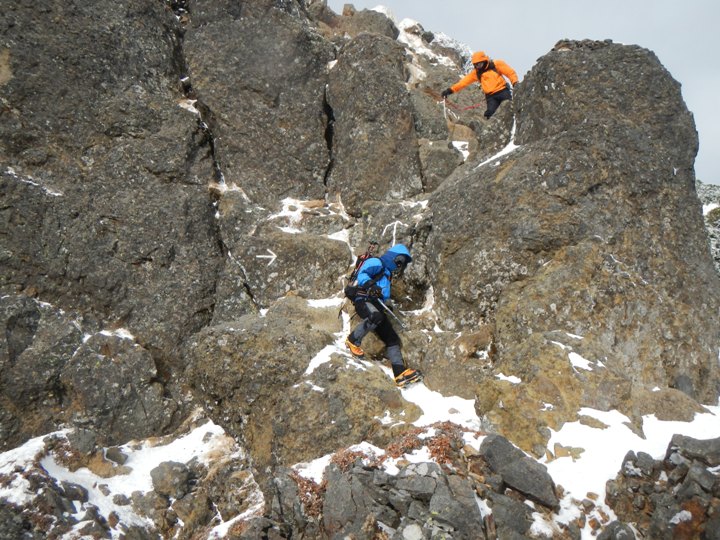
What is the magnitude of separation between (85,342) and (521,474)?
1294 cm

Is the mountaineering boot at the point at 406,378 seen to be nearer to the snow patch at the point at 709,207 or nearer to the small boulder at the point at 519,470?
the small boulder at the point at 519,470

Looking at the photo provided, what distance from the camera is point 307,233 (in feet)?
58.2

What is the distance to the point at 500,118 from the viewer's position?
56.4ft

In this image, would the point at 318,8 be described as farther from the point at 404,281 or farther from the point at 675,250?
the point at 675,250

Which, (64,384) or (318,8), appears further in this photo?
(318,8)

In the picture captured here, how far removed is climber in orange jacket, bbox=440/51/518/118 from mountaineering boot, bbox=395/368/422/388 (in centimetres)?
1170

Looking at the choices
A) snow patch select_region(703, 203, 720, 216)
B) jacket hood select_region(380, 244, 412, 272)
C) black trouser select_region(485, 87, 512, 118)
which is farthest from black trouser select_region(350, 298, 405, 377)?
snow patch select_region(703, 203, 720, 216)

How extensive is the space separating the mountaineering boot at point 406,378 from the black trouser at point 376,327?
1.42 ft

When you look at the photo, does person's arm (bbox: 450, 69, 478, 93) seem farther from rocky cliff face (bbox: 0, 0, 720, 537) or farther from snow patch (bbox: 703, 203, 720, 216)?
snow patch (bbox: 703, 203, 720, 216)

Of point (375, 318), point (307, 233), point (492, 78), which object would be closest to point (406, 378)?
point (375, 318)

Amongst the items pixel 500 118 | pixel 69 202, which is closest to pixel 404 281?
pixel 500 118

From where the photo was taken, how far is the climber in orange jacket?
1905 centimetres

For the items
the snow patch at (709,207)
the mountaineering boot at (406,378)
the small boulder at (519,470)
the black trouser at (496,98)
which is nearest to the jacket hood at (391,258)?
the mountaineering boot at (406,378)

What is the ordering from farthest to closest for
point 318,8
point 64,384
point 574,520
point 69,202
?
point 318,8
point 69,202
point 64,384
point 574,520
